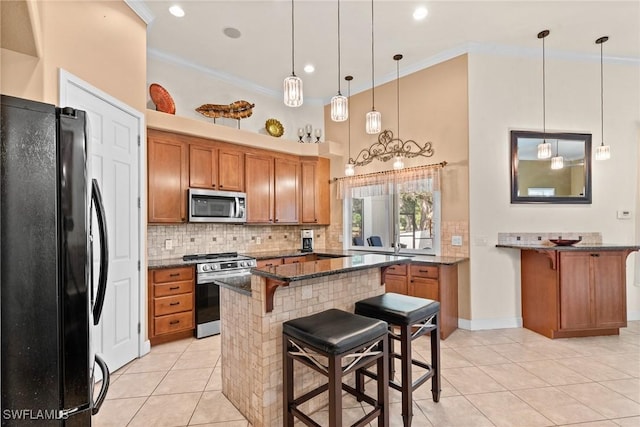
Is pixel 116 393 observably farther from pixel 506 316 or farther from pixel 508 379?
pixel 506 316

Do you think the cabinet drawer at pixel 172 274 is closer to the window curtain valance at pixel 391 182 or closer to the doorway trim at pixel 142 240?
the doorway trim at pixel 142 240

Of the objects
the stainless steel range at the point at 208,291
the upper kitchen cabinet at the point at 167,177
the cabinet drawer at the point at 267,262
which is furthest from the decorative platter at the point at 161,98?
the cabinet drawer at the point at 267,262

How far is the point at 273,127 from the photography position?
495 cm

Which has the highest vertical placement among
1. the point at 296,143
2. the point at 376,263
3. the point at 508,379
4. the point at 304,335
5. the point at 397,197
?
the point at 296,143

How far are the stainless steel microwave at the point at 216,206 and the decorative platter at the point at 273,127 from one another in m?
1.24

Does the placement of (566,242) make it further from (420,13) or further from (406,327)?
(420,13)

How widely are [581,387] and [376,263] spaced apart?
1.96 meters

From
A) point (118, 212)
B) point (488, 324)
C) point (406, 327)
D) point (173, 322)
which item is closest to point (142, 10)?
point (118, 212)

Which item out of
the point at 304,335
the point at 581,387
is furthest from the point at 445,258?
the point at 304,335

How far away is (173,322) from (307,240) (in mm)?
2321

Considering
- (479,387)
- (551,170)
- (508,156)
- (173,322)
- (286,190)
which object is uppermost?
(508,156)

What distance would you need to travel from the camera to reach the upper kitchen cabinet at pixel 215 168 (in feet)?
12.8

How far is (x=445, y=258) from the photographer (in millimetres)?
3803

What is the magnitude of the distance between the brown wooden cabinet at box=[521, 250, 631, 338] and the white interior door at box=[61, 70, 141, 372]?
438 centimetres
